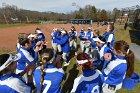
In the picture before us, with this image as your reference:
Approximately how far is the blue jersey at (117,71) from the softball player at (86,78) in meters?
1.12

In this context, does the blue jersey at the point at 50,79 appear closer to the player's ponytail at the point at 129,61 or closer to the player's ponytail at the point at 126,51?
the player's ponytail at the point at 126,51

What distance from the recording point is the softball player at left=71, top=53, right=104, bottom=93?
436 centimetres

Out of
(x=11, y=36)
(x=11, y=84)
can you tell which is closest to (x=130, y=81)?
(x=11, y=84)

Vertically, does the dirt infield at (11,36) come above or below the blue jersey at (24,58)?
below

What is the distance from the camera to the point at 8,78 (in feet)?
12.9

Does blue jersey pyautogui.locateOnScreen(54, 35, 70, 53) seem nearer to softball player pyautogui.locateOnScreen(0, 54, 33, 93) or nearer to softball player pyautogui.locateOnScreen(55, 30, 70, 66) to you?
softball player pyautogui.locateOnScreen(55, 30, 70, 66)

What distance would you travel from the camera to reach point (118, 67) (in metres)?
5.66

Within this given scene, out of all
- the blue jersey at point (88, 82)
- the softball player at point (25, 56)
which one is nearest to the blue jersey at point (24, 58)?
the softball player at point (25, 56)

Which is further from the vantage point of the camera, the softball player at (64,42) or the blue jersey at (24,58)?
the softball player at (64,42)

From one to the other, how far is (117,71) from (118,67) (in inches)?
3.3

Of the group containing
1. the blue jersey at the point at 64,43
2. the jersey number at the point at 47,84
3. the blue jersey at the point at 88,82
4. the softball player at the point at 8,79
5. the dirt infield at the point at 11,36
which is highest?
the softball player at the point at 8,79

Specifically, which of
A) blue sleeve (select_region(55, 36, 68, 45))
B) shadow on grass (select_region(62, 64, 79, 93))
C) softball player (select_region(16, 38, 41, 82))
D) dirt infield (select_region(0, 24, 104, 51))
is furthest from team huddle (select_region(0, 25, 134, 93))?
dirt infield (select_region(0, 24, 104, 51))

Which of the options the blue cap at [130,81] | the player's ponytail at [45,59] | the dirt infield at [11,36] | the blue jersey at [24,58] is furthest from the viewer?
the dirt infield at [11,36]

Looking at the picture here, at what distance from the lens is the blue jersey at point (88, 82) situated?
4.46 meters
